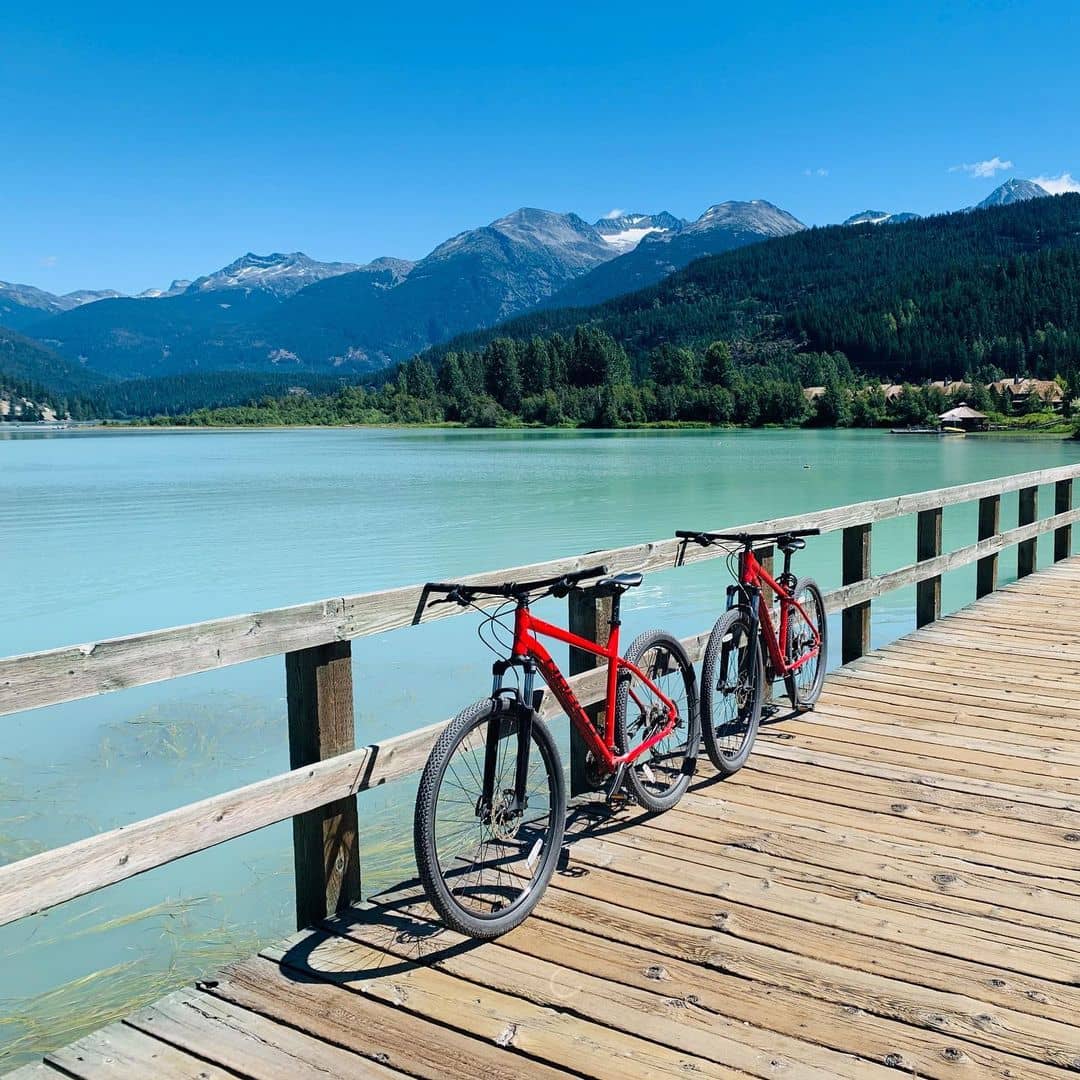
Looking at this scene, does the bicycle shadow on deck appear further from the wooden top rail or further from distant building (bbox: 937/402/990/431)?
distant building (bbox: 937/402/990/431)

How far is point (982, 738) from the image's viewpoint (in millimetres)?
5254

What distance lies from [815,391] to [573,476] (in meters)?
106

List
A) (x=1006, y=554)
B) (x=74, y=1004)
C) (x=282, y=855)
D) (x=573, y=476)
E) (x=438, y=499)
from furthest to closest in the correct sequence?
(x=573, y=476) → (x=438, y=499) → (x=1006, y=554) → (x=282, y=855) → (x=74, y=1004)

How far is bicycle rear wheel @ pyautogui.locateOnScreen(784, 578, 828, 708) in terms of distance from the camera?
5340 mm

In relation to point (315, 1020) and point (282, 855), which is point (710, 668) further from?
point (282, 855)

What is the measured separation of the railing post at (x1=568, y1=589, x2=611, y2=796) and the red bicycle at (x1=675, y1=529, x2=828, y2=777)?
0.44 metres

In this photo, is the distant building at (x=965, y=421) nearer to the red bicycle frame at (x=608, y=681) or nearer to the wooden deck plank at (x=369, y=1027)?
the red bicycle frame at (x=608, y=681)

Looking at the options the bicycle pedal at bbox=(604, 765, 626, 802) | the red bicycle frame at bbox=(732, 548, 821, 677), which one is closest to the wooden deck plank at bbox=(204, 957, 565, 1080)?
the bicycle pedal at bbox=(604, 765, 626, 802)

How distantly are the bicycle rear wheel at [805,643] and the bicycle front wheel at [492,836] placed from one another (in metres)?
2.08

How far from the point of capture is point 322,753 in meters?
3.20

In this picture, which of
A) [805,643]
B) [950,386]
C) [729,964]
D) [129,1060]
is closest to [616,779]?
[729,964]

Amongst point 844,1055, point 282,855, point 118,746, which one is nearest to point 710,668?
point 844,1055

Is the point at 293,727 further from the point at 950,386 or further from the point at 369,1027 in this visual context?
the point at 950,386

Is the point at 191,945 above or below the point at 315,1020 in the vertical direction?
below
